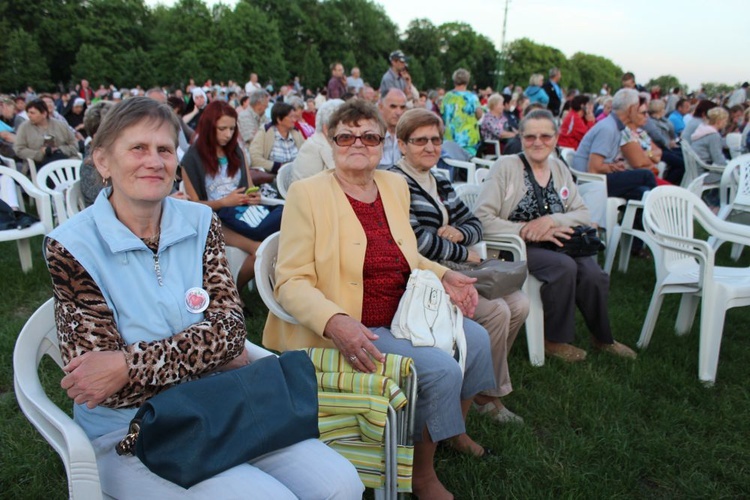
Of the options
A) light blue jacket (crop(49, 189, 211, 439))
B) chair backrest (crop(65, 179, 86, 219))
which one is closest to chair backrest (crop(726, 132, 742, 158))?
chair backrest (crop(65, 179, 86, 219))

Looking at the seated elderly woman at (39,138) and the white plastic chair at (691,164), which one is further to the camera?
the white plastic chair at (691,164)

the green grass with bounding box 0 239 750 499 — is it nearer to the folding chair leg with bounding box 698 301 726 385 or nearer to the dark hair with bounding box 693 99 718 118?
the folding chair leg with bounding box 698 301 726 385

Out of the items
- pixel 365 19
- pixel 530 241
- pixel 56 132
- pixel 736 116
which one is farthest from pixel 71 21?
pixel 530 241

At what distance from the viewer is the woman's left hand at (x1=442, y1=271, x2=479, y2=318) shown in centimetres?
254

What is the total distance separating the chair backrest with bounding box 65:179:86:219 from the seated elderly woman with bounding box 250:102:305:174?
7.94 feet

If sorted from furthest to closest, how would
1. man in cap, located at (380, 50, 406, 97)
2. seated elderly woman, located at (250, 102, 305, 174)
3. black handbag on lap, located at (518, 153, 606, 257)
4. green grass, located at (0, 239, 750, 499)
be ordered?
man in cap, located at (380, 50, 406, 97)
seated elderly woman, located at (250, 102, 305, 174)
black handbag on lap, located at (518, 153, 606, 257)
green grass, located at (0, 239, 750, 499)

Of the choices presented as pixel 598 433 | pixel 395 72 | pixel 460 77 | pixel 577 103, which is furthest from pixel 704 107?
pixel 598 433

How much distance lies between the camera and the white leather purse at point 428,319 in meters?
2.23

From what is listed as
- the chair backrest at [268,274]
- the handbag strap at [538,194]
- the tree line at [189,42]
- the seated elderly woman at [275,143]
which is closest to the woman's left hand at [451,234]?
the handbag strap at [538,194]

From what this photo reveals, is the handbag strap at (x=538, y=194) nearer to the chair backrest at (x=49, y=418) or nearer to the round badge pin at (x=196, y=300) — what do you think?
Answer: the round badge pin at (x=196, y=300)

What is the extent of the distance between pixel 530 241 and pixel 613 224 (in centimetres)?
203

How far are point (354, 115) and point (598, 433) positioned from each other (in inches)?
76.2

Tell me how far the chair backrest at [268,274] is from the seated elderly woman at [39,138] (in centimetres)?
616

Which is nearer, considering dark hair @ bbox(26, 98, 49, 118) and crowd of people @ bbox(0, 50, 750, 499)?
crowd of people @ bbox(0, 50, 750, 499)
